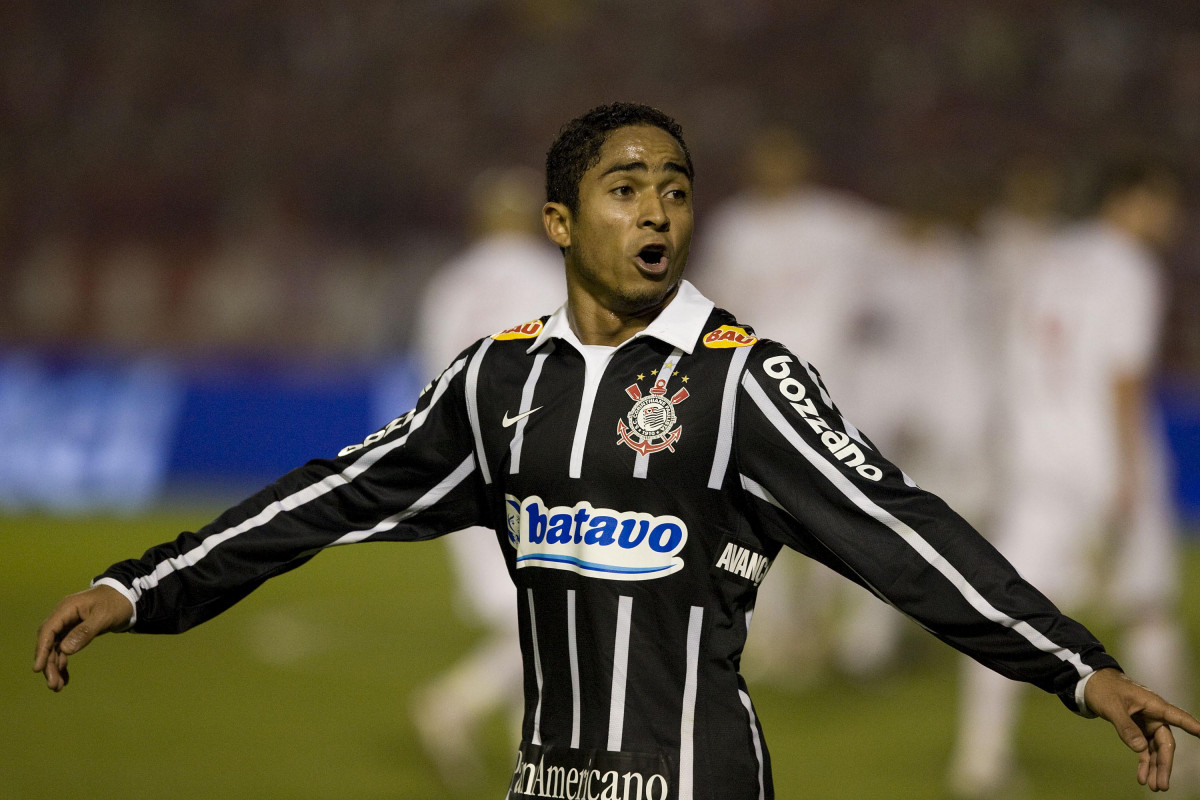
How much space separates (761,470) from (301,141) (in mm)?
14893

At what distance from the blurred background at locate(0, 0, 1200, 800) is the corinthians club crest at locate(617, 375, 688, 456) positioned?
7.28 m

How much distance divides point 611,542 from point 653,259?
1.53 feet

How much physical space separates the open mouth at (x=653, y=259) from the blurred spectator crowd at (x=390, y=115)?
39.4 ft

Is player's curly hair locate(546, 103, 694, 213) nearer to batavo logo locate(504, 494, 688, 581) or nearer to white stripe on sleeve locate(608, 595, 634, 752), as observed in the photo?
batavo logo locate(504, 494, 688, 581)

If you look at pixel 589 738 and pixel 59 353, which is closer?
pixel 589 738

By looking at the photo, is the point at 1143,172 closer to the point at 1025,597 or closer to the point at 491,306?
the point at 491,306

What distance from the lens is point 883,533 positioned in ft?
7.09

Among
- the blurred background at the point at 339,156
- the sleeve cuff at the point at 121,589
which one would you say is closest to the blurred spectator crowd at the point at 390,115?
the blurred background at the point at 339,156

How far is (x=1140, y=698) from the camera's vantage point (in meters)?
1.96

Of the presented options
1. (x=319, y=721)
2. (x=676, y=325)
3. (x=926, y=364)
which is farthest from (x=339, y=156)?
(x=676, y=325)

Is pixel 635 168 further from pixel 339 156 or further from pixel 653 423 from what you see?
pixel 339 156

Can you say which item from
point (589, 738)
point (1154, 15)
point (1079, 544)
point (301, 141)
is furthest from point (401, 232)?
point (589, 738)

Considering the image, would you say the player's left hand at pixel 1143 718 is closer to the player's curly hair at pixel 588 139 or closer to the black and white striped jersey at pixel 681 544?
the black and white striped jersey at pixel 681 544

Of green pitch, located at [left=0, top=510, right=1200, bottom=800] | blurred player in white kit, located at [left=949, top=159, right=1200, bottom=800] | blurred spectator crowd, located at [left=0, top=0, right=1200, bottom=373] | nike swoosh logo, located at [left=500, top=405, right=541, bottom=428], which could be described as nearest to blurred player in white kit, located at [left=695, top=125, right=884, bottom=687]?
green pitch, located at [left=0, top=510, right=1200, bottom=800]
